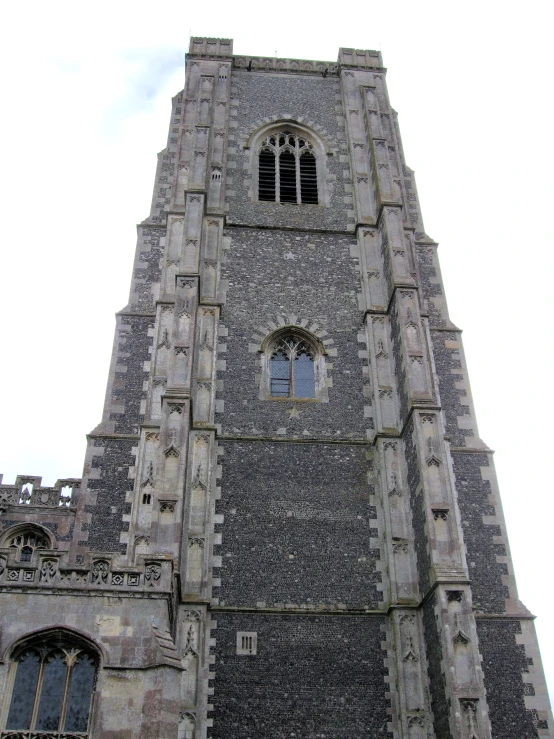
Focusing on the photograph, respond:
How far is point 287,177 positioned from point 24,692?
1600cm

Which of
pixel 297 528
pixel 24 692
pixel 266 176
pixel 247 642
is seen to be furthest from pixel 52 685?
pixel 266 176

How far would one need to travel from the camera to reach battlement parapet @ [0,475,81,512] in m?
17.7

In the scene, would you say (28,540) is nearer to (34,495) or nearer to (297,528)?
(34,495)

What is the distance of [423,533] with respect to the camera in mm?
14367

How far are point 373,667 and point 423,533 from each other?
2453 millimetres

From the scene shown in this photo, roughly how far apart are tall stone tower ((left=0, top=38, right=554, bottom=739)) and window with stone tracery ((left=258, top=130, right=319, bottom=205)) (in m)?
0.13

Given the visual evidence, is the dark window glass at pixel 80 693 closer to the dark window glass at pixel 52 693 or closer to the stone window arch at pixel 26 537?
the dark window glass at pixel 52 693

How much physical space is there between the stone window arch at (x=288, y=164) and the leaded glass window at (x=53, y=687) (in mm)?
13891

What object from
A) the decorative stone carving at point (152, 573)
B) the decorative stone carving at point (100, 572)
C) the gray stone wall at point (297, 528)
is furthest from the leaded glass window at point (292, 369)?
the decorative stone carving at point (100, 572)

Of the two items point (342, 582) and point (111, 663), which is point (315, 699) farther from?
point (111, 663)

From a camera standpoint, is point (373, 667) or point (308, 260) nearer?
point (373, 667)

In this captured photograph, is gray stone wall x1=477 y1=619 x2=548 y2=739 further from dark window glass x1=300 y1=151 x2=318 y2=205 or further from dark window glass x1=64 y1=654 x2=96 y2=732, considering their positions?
dark window glass x1=300 y1=151 x2=318 y2=205

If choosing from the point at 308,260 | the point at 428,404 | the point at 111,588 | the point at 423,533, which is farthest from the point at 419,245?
the point at 111,588

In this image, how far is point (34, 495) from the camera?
17.9 meters
